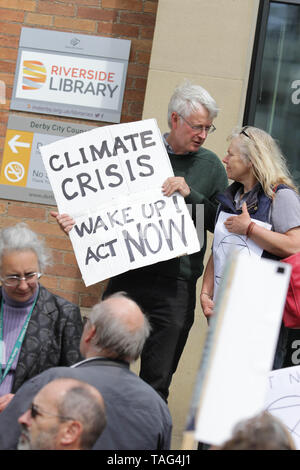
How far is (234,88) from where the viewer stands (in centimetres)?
531

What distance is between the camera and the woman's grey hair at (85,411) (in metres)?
2.05

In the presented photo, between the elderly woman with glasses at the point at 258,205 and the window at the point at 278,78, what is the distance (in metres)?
1.75

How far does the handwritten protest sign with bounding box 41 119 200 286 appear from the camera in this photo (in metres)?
3.72

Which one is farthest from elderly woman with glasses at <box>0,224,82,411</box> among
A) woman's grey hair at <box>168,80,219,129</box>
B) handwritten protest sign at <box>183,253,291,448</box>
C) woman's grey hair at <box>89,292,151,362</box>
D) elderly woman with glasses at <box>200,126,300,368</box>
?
handwritten protest sign at <box>183,253,291,448</box>

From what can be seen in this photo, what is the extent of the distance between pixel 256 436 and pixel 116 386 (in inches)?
36.0

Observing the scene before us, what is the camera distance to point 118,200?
12.5 feet

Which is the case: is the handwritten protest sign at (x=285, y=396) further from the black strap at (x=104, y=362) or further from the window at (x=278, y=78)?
the window at (x=278, y=78)

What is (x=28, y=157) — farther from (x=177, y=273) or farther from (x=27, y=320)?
(x=27, y=320)

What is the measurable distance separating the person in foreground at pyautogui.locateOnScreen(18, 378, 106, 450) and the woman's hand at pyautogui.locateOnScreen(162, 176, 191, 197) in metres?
1.75

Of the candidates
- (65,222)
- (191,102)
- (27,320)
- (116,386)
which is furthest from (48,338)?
(191,102)

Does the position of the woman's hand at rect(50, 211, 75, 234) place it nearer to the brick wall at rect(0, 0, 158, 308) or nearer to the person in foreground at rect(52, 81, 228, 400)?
the person in foreground at rect(52, 81, 228, 400)

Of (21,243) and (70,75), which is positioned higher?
(70,75)
